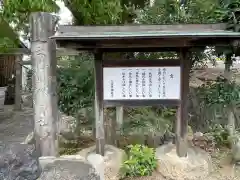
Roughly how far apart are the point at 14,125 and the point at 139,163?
662cm

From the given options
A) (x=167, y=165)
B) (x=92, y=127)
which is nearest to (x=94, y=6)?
(x=92, y=127)

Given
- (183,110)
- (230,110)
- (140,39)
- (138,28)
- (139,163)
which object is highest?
(138,28)

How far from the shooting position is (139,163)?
469 cm

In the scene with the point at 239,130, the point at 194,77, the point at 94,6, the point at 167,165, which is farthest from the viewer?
the point at 194,77

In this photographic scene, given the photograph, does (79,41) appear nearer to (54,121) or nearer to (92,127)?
(54,121)

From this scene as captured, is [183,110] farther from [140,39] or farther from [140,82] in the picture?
[140,39]

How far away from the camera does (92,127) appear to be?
6.02m

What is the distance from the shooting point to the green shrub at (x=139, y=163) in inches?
183

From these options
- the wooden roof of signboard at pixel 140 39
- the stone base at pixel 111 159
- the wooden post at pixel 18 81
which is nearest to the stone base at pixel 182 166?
the stone base at pixel 111 159

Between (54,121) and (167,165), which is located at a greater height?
(54,121)

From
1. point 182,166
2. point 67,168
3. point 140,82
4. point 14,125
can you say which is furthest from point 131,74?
point 14,125

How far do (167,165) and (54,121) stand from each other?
1998 millimetres

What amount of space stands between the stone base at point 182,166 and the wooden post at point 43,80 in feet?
6.10

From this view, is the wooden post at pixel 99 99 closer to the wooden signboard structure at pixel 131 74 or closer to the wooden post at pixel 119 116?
the wooden signboard structure at pixel 131 74
